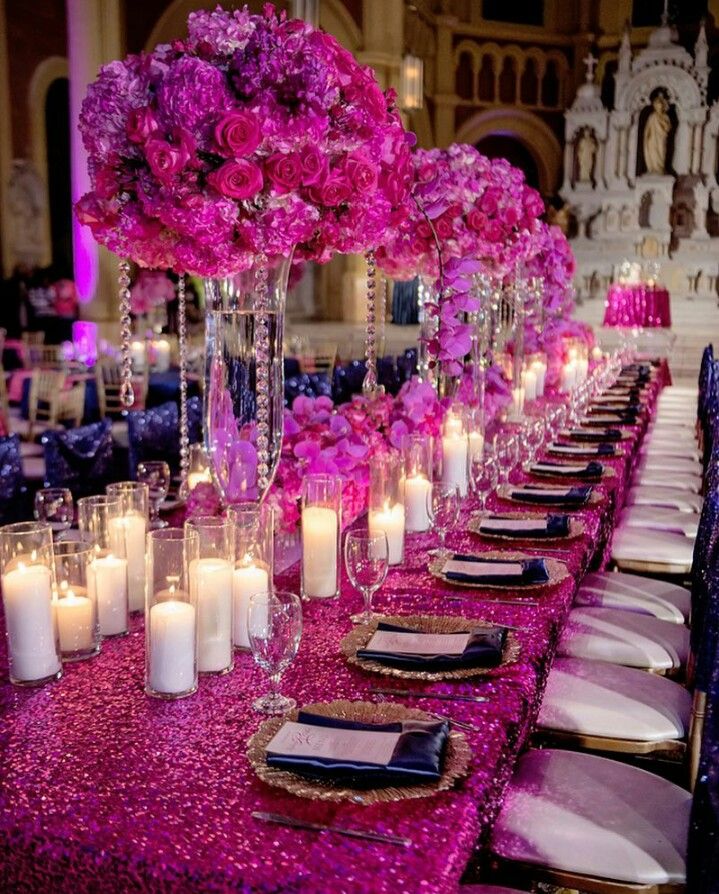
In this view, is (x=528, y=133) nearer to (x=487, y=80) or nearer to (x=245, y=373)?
(x=487, y=80)

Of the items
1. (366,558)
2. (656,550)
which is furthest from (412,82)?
(366,558)

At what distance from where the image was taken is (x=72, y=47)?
12.7 metres

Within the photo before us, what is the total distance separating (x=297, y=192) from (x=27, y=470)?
167 inches

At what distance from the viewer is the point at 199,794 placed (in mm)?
1301

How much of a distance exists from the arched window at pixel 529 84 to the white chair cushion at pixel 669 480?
679 inches

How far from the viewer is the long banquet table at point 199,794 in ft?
3.81

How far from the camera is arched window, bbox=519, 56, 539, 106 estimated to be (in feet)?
67.9

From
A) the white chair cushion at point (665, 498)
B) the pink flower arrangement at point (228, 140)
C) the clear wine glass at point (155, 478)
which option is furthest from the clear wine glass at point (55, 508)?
the white chair cushion at point (665, 498)

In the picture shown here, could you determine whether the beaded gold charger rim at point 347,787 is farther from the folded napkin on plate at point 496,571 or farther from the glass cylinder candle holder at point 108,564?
the folded napkin on plate at point 496,571

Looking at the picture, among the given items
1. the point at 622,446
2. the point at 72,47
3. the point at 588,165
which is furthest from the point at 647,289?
the point at 588,165

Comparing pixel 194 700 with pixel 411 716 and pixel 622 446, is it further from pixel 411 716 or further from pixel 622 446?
pixel 622 446

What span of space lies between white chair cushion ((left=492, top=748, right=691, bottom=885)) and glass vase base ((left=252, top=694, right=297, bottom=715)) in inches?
20.6

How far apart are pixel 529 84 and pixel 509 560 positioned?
2034 cm

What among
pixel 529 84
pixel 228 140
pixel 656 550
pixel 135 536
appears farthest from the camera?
pixel 529 84
